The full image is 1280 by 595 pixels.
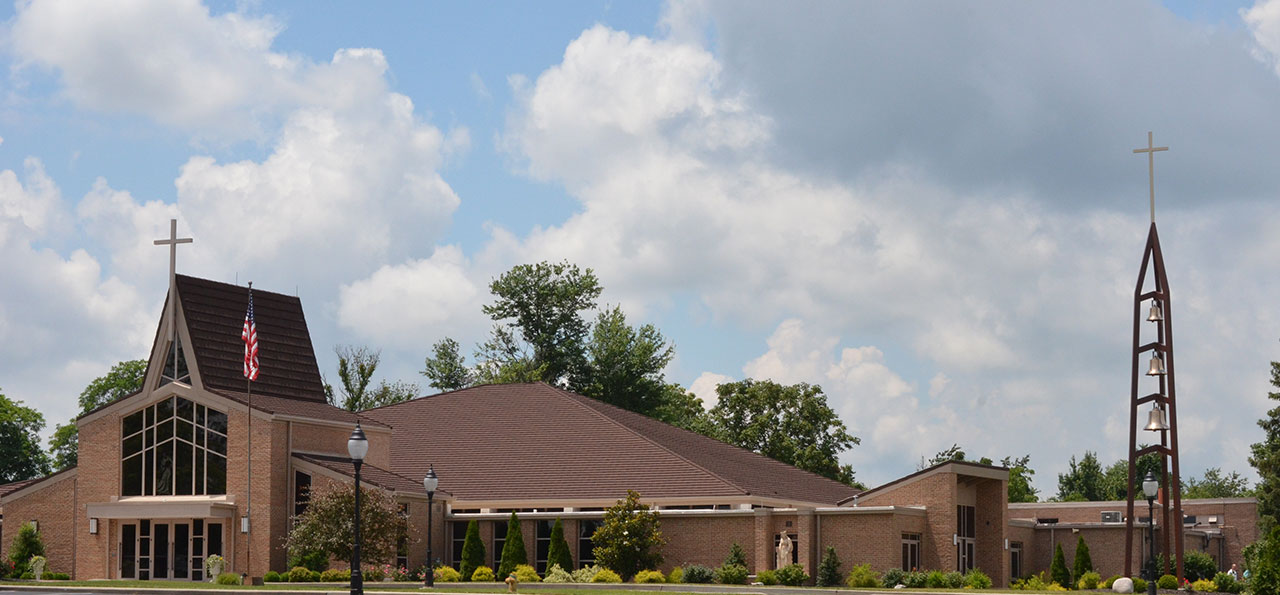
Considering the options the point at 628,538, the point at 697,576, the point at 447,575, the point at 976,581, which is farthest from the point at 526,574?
the point at 976,581

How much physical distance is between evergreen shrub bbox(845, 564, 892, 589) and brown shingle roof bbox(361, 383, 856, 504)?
5276 mm

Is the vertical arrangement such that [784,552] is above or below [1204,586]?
above

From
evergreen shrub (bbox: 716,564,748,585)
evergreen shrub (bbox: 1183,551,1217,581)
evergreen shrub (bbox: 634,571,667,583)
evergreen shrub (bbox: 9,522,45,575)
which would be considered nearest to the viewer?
evergreen shrub (bbox: 634,571,667,583)

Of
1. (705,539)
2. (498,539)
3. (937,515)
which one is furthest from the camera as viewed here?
(498,539)

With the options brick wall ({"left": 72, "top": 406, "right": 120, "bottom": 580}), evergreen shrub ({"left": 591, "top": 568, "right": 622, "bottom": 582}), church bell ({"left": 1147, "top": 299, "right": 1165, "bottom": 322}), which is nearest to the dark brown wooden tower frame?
church bell ({"left": 1147, "top": 299, "right": 1165, "bottom": 322})

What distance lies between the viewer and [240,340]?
2079 inches

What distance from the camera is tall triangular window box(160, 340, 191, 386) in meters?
51.5

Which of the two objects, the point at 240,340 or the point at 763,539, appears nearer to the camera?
the point at 763,539

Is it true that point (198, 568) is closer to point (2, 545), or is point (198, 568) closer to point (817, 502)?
point (2, 545)

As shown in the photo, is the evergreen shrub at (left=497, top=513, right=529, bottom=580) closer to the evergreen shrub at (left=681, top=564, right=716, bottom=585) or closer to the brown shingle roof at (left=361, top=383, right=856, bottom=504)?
the brown shingle roof at (left=361, top=383, right=856, bottom=504)

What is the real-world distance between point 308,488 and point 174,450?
5120mm

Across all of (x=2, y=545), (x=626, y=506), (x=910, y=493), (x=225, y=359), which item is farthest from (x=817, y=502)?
(x=2, y=545)

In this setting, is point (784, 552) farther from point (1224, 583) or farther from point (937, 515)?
point (1224, 583)

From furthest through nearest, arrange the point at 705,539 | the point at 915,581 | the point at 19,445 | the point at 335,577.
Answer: the point at 19,445 → the point at 705,539 → the point at 915,581 → the point at 335,577
